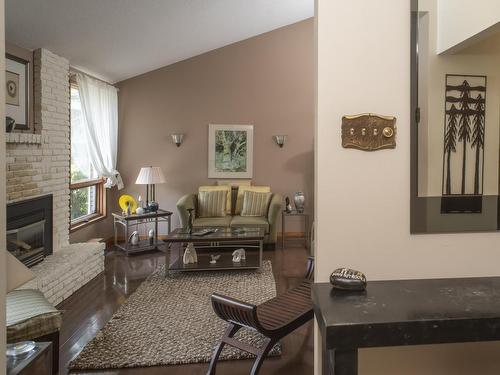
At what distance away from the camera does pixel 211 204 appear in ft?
19.3

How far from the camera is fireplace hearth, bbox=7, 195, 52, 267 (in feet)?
11.0

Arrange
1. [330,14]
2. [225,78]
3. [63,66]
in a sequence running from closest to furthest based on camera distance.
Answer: [330,14]
[63,66]
[225,78]

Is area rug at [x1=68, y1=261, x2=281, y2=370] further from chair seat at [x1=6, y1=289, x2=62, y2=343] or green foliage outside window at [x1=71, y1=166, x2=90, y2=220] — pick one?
green foliage outside window at [x1=71, y1=166, x2=90, y2=220]

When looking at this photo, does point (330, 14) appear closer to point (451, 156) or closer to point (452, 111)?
point (452, 111)

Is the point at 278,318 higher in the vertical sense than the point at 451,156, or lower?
lower

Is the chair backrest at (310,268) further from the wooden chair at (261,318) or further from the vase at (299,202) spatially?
the vase at (299,202)

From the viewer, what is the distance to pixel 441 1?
1435 mm

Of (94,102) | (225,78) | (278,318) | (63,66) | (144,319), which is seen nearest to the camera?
(278,318)

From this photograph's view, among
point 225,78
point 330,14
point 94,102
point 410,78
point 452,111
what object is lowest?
point 452,111

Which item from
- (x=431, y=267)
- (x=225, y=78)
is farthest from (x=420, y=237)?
(x=225, y=78)

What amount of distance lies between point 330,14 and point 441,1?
418mm

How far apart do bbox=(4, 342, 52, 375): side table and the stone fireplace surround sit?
4.98 feet

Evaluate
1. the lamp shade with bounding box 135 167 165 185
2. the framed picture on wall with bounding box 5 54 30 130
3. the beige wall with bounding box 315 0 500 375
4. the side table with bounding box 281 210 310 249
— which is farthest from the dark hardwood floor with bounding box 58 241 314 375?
the framed picture on wall with bounding box 5 54 30 130

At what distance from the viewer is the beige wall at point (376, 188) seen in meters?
1.42
